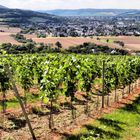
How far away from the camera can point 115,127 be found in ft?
89.6

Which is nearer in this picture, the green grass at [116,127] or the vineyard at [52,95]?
the green grass at [116,127]

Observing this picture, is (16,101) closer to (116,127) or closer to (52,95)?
(52,95)

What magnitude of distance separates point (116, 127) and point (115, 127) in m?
0.07

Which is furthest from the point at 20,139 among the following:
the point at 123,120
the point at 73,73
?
the point at 123,120

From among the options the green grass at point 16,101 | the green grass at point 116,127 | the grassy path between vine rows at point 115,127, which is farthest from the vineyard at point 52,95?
the green grass at point 116,127

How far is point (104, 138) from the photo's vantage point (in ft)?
78.7

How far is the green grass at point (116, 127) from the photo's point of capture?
2442 cm

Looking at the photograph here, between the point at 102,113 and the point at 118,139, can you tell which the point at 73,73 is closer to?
the point at 102,113

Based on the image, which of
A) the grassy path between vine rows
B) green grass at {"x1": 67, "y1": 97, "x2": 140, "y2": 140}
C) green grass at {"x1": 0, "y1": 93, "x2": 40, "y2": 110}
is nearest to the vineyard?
green grass at {"x1": 0, "y1": 93, "x2": 40, "y2": 110}

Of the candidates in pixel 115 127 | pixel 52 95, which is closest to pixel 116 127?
pixel 115 127

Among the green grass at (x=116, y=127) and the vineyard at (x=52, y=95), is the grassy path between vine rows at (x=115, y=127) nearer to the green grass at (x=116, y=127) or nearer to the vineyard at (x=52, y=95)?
the green grass at (x=116, y=127)

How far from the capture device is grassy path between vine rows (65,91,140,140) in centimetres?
2440

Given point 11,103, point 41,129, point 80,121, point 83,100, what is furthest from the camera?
point 83,100

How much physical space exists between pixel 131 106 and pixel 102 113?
497 cm
